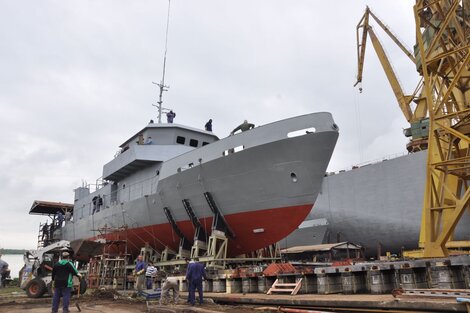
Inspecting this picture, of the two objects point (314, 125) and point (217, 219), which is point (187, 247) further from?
point (314, 125)

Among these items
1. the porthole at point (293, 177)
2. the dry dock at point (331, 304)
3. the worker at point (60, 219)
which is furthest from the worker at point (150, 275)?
the worker at point (60, 219)

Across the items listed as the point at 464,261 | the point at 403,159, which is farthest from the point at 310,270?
the point at 403,159

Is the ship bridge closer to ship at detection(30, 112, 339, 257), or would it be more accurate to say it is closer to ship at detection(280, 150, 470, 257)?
ship at detection(30, 112, 339, 257)

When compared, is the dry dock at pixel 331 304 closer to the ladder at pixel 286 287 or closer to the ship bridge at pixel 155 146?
the ladder at pixel 286 287

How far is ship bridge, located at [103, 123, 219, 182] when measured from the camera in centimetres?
1652

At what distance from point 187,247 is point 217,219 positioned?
8.21ft

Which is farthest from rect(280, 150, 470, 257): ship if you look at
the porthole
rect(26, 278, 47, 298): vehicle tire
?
rect(26, 278, 47, 298): vehicle tire

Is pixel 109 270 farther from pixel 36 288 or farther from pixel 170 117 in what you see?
pixel 170 117

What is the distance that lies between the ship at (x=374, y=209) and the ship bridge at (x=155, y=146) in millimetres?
13448

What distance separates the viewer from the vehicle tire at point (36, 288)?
444 inches

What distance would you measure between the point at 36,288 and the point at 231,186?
6506 mm

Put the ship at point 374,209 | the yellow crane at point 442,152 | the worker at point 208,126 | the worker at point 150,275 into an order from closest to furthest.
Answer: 1. the yellow crane at point 442,152
2. the worker at point 150,275
3. the worker at point 208,126
4. the ship at point 374,209

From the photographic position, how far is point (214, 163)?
12695mm

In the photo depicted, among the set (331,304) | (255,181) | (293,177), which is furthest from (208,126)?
(331,304)
